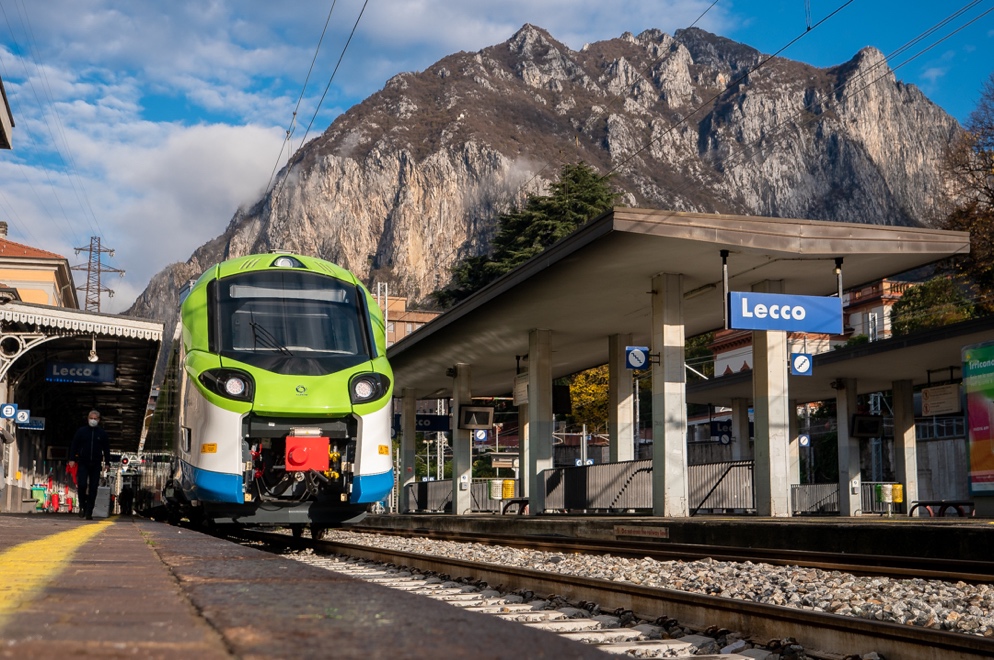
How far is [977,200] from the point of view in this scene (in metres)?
41.3

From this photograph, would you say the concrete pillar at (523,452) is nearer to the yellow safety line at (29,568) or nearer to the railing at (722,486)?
the railing at (722,486)

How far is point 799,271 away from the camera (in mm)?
20016

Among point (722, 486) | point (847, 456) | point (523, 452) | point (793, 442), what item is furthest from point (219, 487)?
point (523, 452)

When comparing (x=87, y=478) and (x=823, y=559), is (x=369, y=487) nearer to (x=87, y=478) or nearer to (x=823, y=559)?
(x=823, y=559)

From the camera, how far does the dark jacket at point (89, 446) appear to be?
16.6 meters

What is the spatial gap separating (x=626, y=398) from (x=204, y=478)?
16.8 metres

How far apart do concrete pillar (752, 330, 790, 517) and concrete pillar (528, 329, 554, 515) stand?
725cm

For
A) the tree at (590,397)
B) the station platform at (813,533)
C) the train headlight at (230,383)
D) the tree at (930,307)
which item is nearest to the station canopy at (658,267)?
the station platform at (813,533)

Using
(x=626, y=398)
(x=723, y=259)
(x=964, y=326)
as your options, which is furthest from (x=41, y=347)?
(x=964, y=326)

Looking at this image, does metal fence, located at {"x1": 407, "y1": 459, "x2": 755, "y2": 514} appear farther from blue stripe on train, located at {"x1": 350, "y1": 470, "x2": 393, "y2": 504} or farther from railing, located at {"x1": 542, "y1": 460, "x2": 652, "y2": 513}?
blue stripe on train, located at {"x1": 350, "y1": 470, "x2": 393, "y2": 504}

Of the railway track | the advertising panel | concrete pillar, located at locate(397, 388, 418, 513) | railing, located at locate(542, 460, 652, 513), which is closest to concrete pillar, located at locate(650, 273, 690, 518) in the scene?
railing, located at locate(542, 460, 652, 513)

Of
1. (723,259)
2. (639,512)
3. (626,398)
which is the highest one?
(723,259)

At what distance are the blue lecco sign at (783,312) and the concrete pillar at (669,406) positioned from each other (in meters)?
2.20

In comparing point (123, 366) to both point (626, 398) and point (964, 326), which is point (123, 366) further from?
point (964, 326)
